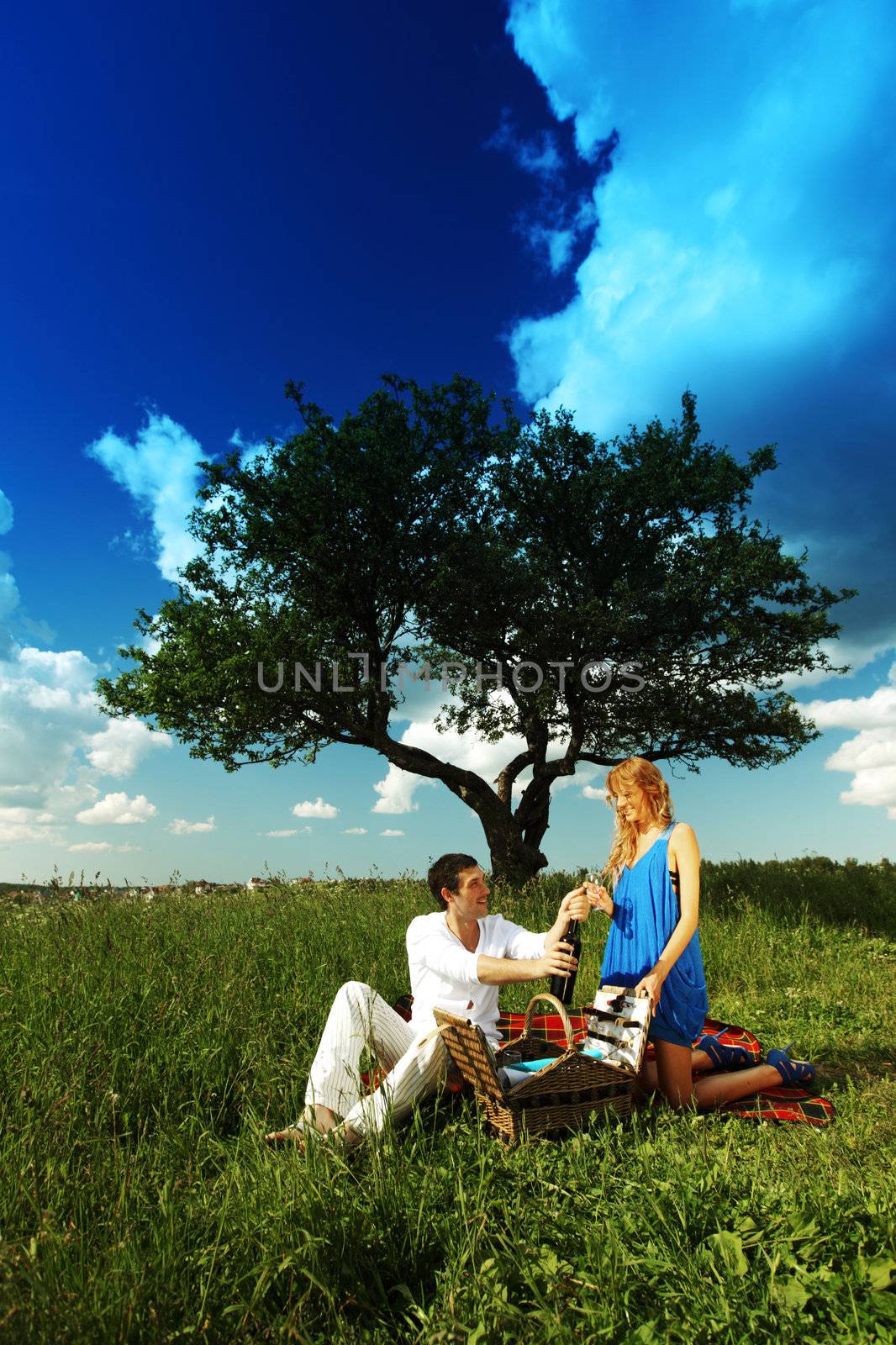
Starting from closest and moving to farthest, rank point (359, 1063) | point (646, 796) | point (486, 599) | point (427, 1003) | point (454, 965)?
point (359, 1063) < point (454, 965) < point (427, 1003) < point (646, 796) < point (486, 599)

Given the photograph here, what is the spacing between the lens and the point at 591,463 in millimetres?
17203

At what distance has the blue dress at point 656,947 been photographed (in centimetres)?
Answer: 535

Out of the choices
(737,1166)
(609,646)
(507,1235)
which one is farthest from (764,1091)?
(609,646)

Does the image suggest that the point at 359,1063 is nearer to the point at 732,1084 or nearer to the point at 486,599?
the point at 732,1084

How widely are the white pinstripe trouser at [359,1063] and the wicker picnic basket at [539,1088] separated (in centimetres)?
16

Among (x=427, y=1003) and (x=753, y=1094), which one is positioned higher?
(x=427, y=1003)

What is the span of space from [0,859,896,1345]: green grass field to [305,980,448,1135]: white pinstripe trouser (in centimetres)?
18

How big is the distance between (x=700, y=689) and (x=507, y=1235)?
14581 millimetres

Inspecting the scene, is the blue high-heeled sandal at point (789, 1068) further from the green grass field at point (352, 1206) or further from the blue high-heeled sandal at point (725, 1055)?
the green grass field at point (352, 1206)

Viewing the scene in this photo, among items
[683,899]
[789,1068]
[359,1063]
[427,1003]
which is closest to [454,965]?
[427,1003]

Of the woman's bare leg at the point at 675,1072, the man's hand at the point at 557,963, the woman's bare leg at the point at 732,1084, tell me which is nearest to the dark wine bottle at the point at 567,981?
Result: the man's hand at the point at 557,963

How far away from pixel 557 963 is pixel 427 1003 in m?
0.95

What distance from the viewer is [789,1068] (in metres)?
6.03

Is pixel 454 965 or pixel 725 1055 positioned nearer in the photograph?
pixel 454 965
